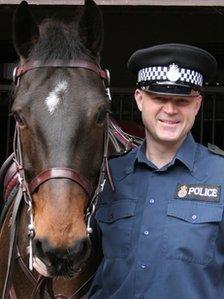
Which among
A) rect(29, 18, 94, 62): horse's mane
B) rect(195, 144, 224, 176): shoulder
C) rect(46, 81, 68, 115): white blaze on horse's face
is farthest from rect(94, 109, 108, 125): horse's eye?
rect(195, 144, 224, 176): shoulder

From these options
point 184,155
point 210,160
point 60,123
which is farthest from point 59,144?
point 210,160

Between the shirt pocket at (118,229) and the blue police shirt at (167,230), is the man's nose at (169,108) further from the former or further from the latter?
the shirt pocket at (118,229)

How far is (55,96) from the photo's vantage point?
2.55 meters

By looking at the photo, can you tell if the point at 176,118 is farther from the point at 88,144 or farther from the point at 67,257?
the point at 67,257

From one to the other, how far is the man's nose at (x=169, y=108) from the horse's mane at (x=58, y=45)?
39cm

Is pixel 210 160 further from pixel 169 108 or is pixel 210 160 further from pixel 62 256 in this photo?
pixel 62 256

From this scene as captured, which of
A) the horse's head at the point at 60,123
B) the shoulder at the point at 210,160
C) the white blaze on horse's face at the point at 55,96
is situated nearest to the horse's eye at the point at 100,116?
the horse's head at the point at 60,123

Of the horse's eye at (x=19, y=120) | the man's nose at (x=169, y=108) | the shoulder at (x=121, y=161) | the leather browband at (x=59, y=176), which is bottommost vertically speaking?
the shoulder at (x=121, y=161)

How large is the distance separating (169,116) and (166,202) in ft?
1.02

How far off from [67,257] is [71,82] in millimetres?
656

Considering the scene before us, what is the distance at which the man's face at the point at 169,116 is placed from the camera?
257 cm

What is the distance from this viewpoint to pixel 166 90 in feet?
8.52

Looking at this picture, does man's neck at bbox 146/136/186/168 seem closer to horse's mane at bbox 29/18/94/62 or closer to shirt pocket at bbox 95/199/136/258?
shirt pocket at bbox 95/199/136/258

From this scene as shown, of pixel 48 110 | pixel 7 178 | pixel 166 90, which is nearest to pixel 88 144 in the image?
pixel 48 110
